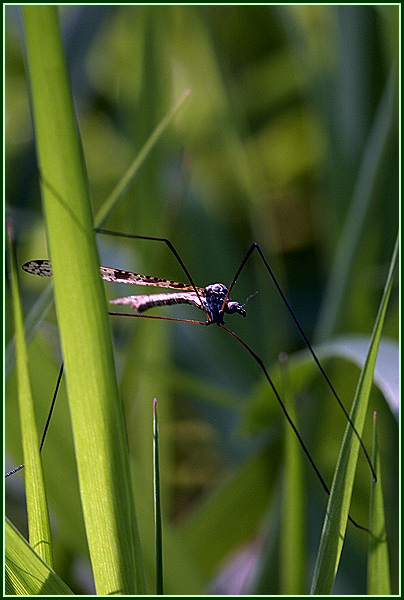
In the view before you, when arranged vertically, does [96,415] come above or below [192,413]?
below

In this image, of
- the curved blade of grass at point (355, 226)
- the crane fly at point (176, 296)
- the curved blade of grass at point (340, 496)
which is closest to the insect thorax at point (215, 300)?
the crane fly at point (176, 296)

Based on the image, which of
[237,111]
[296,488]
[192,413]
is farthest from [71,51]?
[296,488]

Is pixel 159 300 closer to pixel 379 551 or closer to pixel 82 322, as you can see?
pixel 82 322

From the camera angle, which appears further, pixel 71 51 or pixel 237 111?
pixel 237 111

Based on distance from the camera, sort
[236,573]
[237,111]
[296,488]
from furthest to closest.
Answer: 1. [237,111]
2. [236,573]
3. [296,488]

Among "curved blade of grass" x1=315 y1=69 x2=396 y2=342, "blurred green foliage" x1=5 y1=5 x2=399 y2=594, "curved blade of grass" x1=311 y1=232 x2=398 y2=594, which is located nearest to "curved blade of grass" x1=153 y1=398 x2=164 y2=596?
"curved blade of grass" x1=311 y1=232 x2=398 y2=594

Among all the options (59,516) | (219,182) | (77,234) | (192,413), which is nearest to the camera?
(77,234)

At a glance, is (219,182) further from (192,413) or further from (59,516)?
(59,516)
